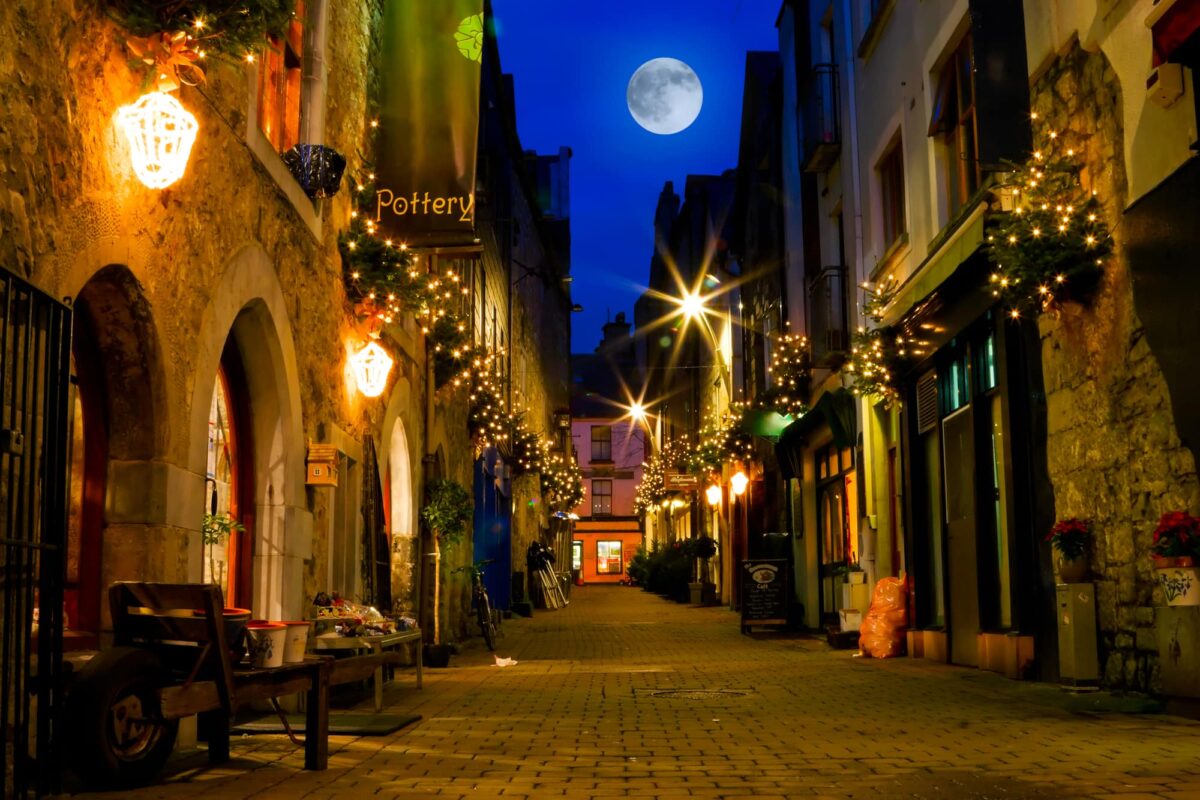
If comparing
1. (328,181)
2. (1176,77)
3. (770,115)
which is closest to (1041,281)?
(1176,77)

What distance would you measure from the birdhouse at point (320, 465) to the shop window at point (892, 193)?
7.76 meters

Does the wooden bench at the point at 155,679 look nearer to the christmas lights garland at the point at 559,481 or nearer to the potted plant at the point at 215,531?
the potted plant at the point at 215,531

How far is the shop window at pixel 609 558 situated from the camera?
2707 inches

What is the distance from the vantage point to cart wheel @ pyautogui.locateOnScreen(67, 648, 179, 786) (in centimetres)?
493

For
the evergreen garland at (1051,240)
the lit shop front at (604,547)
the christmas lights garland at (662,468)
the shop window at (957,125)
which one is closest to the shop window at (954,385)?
the shop window at (957,125)

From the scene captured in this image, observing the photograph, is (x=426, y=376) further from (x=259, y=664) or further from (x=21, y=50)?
(x=21, y=50)

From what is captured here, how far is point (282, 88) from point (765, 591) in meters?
12.1

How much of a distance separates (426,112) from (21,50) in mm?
6671

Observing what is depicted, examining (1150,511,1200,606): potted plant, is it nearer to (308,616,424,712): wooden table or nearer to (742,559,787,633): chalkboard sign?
(308,616,424,712): wooden table

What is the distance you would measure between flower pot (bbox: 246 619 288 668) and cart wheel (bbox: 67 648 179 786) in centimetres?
62

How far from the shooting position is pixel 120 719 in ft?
16.9

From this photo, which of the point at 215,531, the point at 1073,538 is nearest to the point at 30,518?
the point at 215,531

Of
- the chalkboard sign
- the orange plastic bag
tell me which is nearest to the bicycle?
the chalkboard sign

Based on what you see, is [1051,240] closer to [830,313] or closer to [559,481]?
[830,313]
